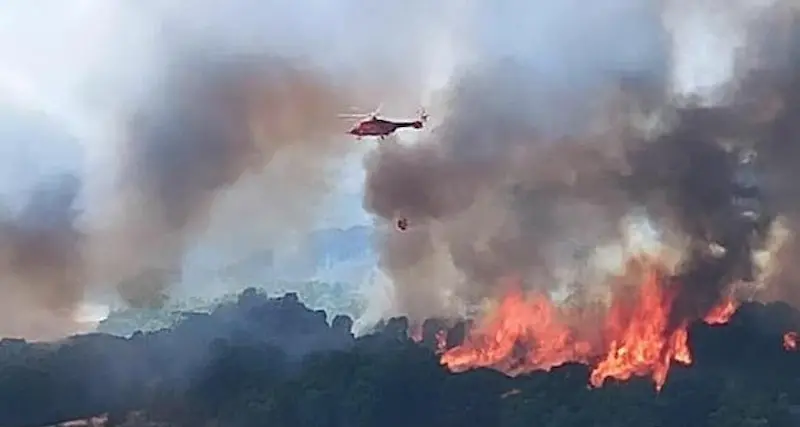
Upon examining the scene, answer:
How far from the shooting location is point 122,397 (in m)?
44.1

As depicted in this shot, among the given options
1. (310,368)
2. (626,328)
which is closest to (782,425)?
(626,328)

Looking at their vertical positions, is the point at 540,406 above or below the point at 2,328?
below

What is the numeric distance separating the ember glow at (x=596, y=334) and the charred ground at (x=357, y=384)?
0.55m

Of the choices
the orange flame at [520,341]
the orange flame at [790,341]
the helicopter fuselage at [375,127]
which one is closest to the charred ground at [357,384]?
the orange flame at [790,341]

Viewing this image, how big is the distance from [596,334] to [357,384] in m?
9.23

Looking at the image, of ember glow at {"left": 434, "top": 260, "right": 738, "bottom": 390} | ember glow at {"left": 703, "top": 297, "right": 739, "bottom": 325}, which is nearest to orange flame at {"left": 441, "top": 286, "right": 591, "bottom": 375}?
ember glow at {"left": 434, "top": 260, "right": 738, "bottom": 390}

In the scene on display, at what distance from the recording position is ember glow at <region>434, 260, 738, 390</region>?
45094 millimetres

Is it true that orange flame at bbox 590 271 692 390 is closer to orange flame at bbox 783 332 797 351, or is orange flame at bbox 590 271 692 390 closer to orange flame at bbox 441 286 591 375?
orange flame at bbox 441 286 591 375

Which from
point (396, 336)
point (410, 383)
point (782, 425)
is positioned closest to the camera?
point (782, 425)

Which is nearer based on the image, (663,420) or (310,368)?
(663,420)

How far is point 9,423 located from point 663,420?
2251cm

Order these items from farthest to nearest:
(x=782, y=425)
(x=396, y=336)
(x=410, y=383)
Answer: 1. (x=396, y=336)
2. (x=410, y=383)
3. (x=782, y=425)

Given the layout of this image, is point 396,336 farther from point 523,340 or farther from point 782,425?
point 782,425

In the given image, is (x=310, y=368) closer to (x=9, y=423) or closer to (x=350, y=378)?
(x=350, y=378)
